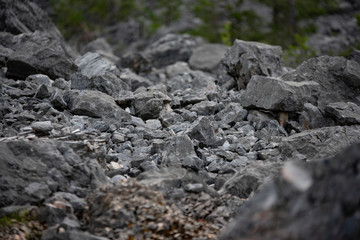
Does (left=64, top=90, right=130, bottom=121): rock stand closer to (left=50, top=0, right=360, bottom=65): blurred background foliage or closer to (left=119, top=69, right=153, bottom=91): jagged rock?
(left=119, top=69, right=153, bottom=91): jagged rock

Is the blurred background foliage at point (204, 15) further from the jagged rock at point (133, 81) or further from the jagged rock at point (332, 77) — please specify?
the jagged rock at point (332, 77)

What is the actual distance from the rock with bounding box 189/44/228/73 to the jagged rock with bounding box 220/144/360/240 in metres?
14.0

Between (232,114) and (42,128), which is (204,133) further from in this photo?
(42,128)

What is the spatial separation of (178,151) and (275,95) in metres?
3.43

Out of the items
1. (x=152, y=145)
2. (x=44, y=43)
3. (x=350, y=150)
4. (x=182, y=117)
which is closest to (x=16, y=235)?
(x=152, y=145)

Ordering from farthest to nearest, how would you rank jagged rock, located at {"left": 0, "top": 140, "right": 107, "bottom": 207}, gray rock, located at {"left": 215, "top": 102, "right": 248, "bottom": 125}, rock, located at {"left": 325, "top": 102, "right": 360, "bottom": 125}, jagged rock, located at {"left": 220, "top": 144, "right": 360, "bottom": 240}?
gray rock, located at {"left": 215, "top": 102, "right": 248, "bottom": 125} < rock, located at {"left": 325, "top": 102, "right": 360, "bottom": 125} < jagged rock, located at {"left": 0, "top": 140, "right": 107, "bottom": 207} < jagged rock, located at {"left": 220, "top": 144, "right": 360, "bottom": 240}

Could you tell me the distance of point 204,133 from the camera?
359 inches

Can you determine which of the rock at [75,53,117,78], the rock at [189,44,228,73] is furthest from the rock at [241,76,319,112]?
the rock at [189,44,228,73]

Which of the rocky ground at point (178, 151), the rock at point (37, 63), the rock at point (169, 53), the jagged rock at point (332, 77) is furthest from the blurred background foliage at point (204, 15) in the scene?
the rock at point (37, 63)

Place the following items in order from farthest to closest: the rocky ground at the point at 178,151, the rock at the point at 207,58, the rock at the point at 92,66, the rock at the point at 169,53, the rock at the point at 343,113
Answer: the rock at the point at 169,53
the rock at the point at 207,58
the rock at the point at 92,66
the rock at the point at 343,113
the rocky ground at the point at 178,151

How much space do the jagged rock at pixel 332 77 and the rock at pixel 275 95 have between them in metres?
1.07

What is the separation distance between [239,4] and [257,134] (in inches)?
1218

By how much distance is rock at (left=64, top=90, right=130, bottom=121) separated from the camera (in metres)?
9.70

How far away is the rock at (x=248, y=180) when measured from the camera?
6871mm
